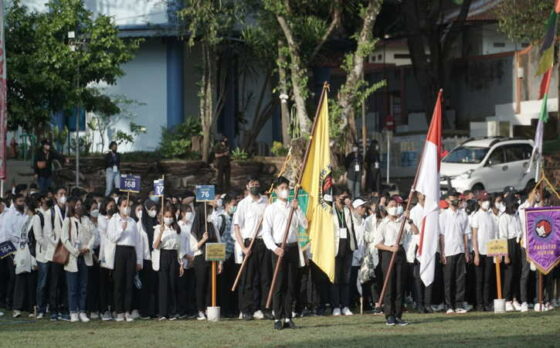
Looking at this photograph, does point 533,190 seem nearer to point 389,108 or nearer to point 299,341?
point 299,341

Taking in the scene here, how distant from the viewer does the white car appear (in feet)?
120

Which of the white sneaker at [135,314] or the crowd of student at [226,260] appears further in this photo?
the white sneaker at [135,314]

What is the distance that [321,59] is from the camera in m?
38.8

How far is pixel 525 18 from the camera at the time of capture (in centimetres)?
3725

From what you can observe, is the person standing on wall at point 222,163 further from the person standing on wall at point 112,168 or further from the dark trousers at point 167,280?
the dark trousers at point 167,280

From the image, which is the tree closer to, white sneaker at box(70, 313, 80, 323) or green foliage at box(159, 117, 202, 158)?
green foliage at box(159, 117, 202, 158)

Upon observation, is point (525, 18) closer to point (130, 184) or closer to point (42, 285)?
point (130, 184)

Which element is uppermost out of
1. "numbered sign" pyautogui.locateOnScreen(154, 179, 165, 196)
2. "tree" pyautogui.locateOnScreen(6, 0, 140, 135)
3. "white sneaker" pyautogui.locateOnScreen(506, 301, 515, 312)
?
"tree" pyautogui.locateOnScreen(6, 0, 140, 135)

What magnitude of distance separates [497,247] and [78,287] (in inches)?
263

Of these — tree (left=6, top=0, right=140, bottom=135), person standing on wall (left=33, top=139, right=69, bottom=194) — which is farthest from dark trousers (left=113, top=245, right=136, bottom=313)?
tree (left=6, top=0, right=140, bottom=135)

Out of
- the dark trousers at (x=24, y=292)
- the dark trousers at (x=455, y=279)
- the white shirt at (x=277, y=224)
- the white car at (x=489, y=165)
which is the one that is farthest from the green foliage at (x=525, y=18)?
the white shirt at (x=277, y=224)

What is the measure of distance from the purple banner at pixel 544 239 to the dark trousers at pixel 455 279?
1.19m

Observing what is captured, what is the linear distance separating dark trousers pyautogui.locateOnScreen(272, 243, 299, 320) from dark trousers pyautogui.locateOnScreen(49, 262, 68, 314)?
4084mm

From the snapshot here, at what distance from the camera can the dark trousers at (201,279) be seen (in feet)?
69.3
